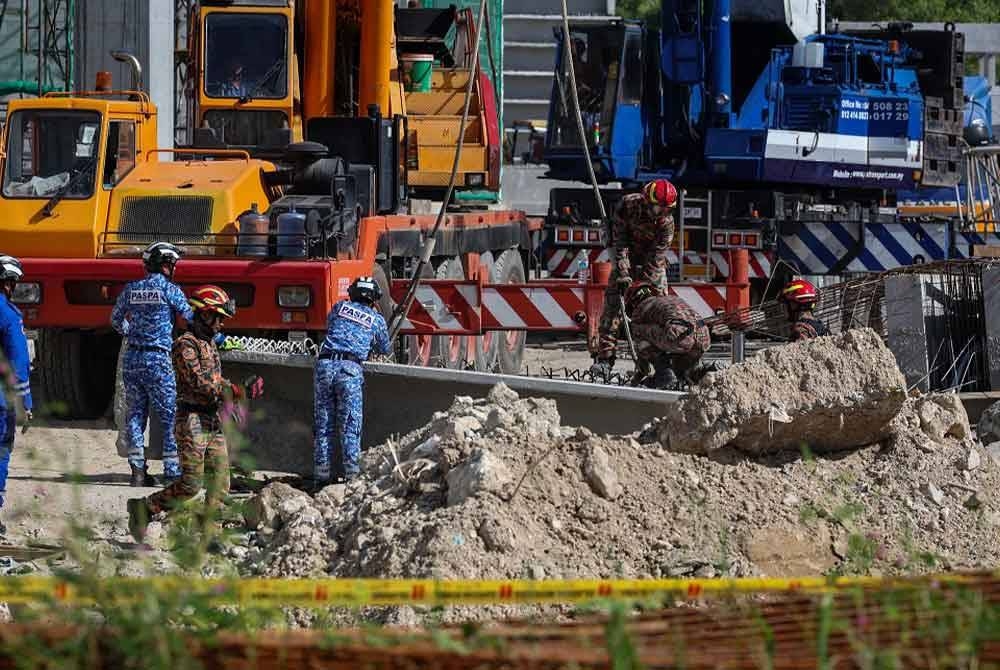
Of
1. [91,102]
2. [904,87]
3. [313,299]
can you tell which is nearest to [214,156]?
[91,102]

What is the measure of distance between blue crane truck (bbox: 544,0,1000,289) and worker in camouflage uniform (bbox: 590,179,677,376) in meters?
5.70

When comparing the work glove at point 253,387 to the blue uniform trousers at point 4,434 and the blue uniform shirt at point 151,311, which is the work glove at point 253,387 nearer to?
the blue uniform shirt at point 151,311

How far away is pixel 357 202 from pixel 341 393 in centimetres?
335

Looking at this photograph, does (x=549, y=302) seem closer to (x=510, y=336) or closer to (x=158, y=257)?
(x=510, y=336)

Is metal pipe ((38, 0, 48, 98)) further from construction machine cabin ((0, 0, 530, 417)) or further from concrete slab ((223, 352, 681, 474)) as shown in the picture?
concrete slab ((223, 352, 681, 474))

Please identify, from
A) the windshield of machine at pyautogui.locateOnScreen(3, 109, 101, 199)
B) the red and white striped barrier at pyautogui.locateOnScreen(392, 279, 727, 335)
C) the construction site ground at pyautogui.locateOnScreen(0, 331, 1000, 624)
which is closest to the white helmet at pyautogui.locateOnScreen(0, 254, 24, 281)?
the construction site ground at pyautogui.locateOnScreen(0, 331, 1000, 624)

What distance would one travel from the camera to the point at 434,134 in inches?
642

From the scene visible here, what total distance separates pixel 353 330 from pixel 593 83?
9757 millimetres

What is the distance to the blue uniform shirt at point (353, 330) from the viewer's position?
1012 cm

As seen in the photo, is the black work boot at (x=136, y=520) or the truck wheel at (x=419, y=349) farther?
the truck wheel at (x=419, y=349)

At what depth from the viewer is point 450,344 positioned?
14641 millimetres

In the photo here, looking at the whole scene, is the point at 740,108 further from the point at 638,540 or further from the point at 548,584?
the point at 548,584

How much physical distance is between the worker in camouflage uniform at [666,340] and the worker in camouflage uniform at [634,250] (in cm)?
30

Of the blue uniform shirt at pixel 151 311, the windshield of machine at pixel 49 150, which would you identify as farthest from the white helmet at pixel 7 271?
the windshield of machine at pixel 49 150
